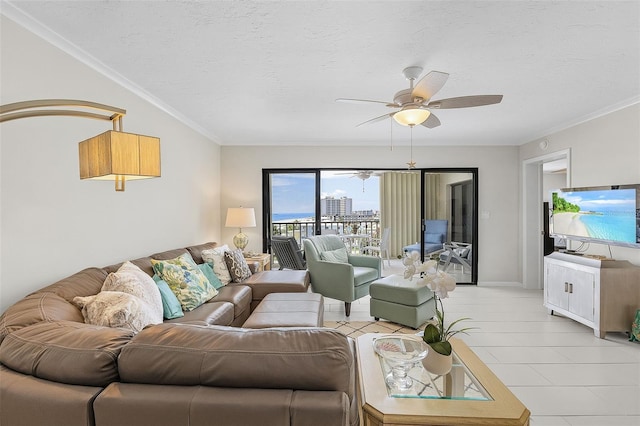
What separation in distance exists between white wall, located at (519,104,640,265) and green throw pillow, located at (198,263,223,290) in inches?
172

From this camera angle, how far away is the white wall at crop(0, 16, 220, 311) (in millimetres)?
1839

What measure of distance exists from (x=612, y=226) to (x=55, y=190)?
16.4 ft

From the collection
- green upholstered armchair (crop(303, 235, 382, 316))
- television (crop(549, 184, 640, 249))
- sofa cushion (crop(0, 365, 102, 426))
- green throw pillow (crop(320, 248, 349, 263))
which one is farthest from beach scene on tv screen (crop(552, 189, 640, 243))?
sofa cushion (crop(0, 365, 102, 426))

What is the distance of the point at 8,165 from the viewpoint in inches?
72.0

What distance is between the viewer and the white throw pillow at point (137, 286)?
2.15 m

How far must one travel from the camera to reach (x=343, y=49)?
224 cm

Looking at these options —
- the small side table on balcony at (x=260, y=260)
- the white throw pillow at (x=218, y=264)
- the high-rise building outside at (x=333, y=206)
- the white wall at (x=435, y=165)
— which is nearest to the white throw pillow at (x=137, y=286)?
the white throw pillow at (x=218, y=264)

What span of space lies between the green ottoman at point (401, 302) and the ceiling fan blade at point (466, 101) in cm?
192

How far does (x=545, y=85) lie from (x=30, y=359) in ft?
12.8

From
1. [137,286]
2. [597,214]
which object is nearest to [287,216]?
[137,286]

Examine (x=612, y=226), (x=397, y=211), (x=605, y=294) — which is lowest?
(x=605, y=294)

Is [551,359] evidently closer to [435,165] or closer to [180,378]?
[180,378]

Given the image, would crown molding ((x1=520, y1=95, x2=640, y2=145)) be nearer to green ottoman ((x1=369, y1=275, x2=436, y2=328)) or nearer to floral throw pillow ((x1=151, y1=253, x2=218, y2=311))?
green ottoman ((x1=369, y1=275, x2=436, y2=328))

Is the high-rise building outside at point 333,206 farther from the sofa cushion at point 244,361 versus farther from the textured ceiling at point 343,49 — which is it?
the sofa cushion at point 244,361
